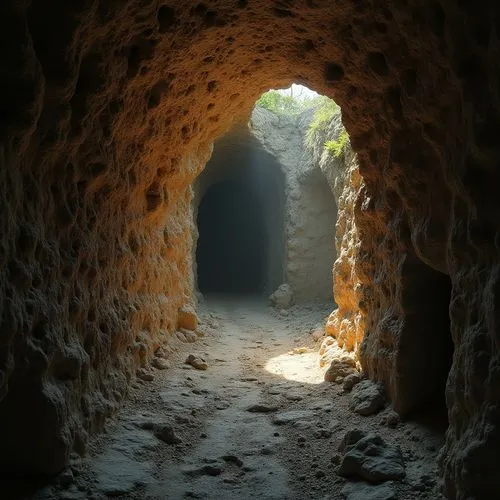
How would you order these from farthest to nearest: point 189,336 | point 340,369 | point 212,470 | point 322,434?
point 189,336 < point 340,369 < point 322,434 < point 212,470

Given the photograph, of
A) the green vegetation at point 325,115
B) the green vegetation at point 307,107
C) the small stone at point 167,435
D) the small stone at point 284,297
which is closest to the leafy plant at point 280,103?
the green vegetation at point 307,107

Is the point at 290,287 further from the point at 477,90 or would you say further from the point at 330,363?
the point at 477,90

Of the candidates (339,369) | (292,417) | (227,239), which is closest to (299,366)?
(339,369)

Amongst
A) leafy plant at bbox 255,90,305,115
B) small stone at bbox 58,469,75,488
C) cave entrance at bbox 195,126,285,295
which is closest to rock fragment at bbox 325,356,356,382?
small stone at bbox 58,469,75,488

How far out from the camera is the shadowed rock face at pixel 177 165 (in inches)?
106

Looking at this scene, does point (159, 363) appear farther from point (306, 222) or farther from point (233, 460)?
point (306, 222)

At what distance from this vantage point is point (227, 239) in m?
20.0

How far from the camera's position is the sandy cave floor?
3.50 meters

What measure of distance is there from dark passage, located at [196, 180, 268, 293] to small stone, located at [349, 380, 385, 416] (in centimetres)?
1245

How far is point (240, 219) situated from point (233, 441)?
1530 cm

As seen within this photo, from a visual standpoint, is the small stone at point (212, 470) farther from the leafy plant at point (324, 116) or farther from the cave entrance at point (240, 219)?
the cave entrance at point (240, 219)

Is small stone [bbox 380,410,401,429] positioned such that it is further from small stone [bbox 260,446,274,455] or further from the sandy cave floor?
small stone [bbox 260,446,274,455]

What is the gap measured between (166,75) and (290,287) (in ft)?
23.4

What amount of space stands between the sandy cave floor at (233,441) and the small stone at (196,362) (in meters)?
0.07
